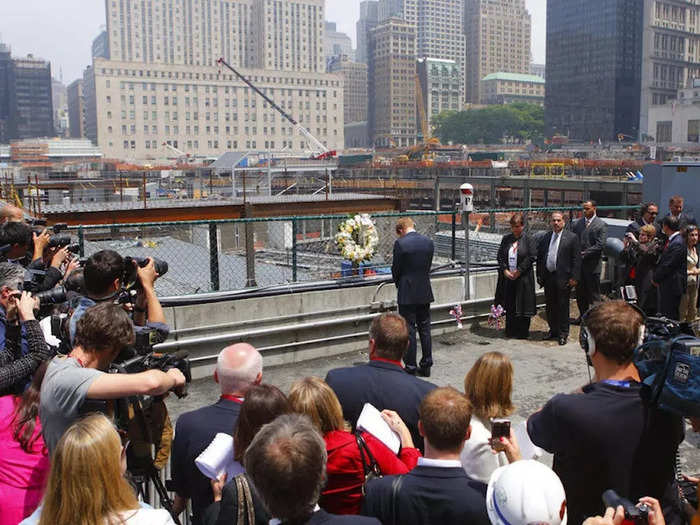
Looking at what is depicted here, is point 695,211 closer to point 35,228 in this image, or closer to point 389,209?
point 35,228

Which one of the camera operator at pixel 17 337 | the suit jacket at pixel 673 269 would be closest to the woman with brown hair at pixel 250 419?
the camera operator at pixel 17 337

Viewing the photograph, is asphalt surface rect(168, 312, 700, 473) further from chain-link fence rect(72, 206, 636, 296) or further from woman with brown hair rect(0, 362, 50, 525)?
woman with brown hair rect(0, 362, 50, 525)

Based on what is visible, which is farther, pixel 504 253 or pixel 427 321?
pixel 504 253

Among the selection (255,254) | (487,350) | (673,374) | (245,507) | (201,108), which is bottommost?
(487,350)

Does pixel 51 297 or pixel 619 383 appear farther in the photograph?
pixel 51 297

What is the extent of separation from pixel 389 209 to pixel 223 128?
503ft

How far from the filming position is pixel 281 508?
8.79ft

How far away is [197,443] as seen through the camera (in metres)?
3.67

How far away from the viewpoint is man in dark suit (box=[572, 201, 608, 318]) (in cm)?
1056

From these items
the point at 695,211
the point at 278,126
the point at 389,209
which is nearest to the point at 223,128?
the point at 278,126

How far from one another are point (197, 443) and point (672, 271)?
7.74 meters

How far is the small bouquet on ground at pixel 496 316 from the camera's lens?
11.0m

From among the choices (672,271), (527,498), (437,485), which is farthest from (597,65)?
(527,498)

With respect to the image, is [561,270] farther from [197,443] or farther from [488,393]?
[197,443]
